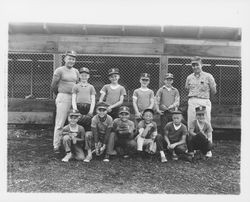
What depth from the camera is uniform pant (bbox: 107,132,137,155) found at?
464 centimetres

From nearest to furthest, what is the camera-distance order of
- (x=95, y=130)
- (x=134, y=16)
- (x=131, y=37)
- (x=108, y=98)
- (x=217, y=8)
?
(x=217, y=8), (x=134, y=16), (x=95, y=130), (x=108, y=98), (x=131, y=37)

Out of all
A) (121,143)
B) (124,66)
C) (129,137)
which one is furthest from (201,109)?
(124,66)

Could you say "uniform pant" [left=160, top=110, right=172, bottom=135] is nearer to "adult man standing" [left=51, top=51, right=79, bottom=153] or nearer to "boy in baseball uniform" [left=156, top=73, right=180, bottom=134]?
"boy in baseball uniform" [left=156, top=73, right=180, bottom=134]

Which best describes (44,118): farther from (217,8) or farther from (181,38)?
(217,8)

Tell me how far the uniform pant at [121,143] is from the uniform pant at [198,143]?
2.44 ft

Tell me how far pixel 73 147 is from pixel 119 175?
0.84m

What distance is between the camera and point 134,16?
4316mm

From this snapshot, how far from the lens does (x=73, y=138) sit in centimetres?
453

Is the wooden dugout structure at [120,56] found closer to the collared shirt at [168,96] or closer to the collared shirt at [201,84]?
the collared shirt at [168,96]

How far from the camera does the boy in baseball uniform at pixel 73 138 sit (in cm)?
452

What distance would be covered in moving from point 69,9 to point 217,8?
166cm

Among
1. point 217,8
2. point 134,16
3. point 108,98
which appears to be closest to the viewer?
point 217,8

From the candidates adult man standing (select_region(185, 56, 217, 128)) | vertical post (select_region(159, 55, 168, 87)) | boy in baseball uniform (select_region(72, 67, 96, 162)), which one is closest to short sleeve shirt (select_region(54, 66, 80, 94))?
boy in baseball uniform (select_region(72, 67, 96, 162))

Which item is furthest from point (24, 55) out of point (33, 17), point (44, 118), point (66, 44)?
point (33, 17)
